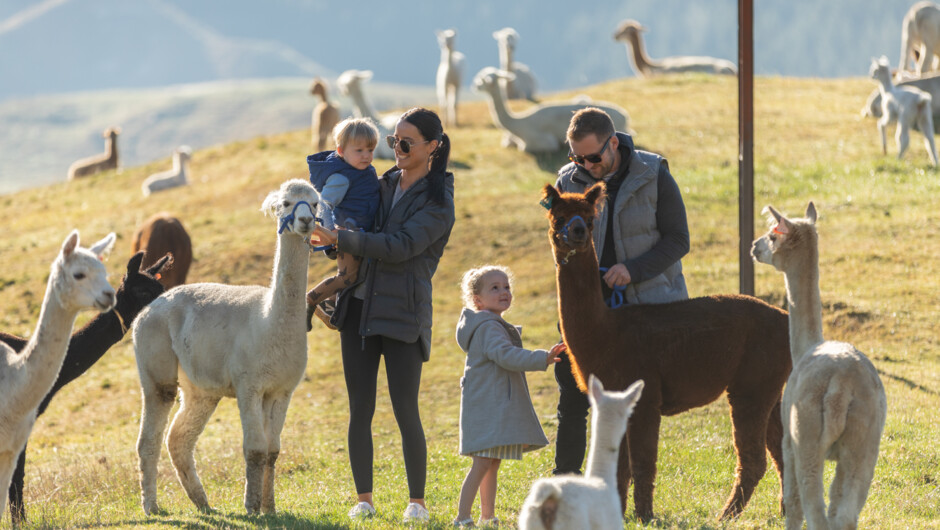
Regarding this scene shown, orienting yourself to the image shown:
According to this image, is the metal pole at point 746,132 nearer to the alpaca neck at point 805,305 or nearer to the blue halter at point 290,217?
the alpaca neck at point 805,305

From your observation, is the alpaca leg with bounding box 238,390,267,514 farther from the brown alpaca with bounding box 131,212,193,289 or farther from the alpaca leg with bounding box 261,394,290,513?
the brown alpaca with bounding box 131,212,193,289

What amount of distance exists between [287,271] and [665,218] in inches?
78.3

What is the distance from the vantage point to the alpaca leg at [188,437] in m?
6.48

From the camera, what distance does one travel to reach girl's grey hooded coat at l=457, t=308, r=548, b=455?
18.5 feet

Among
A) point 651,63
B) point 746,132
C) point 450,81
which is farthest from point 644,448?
point 651,63

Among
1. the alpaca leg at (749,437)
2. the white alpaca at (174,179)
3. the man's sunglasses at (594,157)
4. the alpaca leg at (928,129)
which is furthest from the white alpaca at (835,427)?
the white alpaca at (174,179)

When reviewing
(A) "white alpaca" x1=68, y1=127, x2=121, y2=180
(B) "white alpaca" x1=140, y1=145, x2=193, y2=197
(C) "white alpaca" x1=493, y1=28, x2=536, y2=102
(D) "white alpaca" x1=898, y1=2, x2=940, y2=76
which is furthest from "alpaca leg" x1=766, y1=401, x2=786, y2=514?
(A) "white alpaca" x1=68, y1=127, x2=121, y2=180

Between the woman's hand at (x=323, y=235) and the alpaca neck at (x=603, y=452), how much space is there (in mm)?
1775

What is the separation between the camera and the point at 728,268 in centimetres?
1414

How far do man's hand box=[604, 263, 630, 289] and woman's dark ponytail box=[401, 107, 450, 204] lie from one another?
94 cm

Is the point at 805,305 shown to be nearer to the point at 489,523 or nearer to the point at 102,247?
the point at 489,523

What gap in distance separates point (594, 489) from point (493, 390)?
160cm

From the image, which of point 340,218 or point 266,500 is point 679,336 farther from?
point 266,500

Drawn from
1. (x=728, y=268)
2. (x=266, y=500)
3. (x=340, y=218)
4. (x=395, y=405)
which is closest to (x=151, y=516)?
(x=266, y=500)
